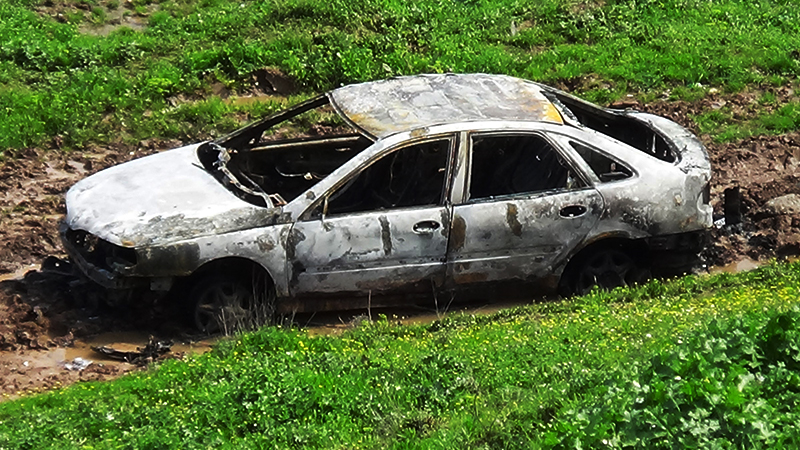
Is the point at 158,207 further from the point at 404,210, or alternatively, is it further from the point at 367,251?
the point at 404,210

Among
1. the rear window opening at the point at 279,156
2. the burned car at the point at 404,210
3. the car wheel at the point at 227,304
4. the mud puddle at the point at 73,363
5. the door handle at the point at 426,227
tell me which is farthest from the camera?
the rear window opening at the point at 279,156

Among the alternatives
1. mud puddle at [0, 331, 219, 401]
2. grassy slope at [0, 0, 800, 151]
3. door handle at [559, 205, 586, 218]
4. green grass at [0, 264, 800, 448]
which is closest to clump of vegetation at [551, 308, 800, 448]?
green grass at [0, 264, 800, 448]

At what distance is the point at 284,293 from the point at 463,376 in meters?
2.24

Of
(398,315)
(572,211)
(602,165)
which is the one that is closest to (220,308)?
(398,315)

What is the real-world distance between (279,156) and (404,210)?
171cm

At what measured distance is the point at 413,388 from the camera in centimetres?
645

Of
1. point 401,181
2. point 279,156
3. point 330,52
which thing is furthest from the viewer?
point 330,52

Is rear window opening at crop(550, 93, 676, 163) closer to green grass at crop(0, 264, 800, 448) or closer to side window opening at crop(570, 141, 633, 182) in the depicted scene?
side window opening at crop(570, 141, 633, 182)

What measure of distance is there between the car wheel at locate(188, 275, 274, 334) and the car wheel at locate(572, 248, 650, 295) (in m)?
2.56

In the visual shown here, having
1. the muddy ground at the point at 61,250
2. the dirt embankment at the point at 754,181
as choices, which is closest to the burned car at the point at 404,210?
the muddy ground at the point at 61,250

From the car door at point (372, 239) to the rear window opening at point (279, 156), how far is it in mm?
521

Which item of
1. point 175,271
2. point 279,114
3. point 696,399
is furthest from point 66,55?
point 696,399

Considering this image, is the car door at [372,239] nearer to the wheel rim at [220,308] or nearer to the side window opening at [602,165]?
the wheel rim at [220,308]

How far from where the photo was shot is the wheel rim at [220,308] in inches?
326
